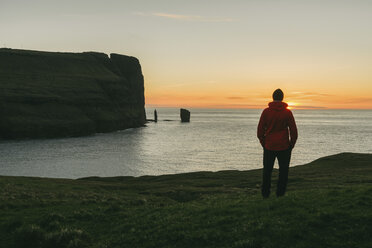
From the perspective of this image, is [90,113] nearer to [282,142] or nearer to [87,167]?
[87,167]

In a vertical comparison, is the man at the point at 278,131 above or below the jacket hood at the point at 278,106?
below

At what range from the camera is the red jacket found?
14617mm

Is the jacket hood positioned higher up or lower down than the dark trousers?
higher up

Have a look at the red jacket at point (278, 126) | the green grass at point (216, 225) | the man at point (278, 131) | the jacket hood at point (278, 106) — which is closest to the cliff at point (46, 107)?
the green grass at point (216, 225)

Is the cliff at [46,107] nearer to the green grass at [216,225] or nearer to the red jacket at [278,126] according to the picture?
the green grass at [216,225]

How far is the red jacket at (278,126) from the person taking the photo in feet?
48.0

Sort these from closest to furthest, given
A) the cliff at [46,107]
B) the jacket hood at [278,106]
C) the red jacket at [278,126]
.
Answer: the red jacket at [278,126], the jacket hood at [278,106], the cliff at [46,107]

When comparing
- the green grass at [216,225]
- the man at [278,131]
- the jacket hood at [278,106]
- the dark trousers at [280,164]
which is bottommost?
the green grass at [216,225]

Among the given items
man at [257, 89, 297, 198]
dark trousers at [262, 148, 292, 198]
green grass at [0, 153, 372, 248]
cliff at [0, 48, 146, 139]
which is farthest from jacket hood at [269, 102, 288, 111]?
cliff at [0, 48, 146, 139]

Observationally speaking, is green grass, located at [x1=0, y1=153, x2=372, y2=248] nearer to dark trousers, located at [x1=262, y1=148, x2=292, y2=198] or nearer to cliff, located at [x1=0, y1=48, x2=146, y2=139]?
dark trousers, located at [x1=262, y1=148, x2=292, y2=198]

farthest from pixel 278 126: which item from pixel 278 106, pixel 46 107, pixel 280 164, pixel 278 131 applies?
pixel 46 107

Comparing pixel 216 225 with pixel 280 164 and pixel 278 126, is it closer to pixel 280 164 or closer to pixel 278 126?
pixel 280 164

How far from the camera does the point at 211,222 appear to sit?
43.7 ft

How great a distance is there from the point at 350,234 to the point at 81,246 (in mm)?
9541
